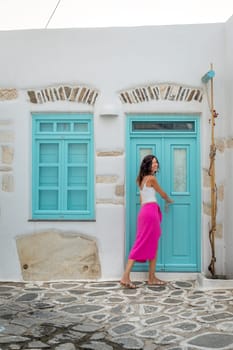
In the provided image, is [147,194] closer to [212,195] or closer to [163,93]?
[212,195]

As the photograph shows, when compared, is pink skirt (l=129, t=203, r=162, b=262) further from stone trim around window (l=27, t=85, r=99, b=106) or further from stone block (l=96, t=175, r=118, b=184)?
stone trim around window (l=27, t=85, r=99, b=106)

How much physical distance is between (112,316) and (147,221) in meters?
1.39

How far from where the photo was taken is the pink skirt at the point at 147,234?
5.45 meters

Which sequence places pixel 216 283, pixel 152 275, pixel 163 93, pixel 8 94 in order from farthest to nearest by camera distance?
pixel 8 94, pixel 163 93, pixel 152 275, pixel 216 283

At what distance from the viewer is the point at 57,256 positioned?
19.1 ft

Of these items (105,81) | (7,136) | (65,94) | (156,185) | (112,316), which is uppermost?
(105,81)

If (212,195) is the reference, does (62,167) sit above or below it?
above

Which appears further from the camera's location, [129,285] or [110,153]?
[110,153]

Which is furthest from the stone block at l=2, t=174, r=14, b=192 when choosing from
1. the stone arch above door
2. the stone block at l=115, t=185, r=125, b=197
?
the stone arch above door

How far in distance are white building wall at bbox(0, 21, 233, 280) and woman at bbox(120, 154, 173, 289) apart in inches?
13.6

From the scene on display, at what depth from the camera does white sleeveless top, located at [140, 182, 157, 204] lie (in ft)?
17.9

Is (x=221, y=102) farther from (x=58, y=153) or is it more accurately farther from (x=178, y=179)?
(x=58, y=153)

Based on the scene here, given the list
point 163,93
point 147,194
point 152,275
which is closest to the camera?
point 147,194

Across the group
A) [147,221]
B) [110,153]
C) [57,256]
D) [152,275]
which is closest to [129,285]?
[152,275]
